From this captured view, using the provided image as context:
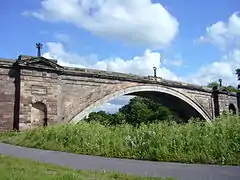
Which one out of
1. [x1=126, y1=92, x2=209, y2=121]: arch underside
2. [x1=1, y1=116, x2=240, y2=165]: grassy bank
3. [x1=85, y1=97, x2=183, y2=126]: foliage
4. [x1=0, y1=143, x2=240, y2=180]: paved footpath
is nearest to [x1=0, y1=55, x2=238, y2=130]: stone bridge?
[x1=126, y1=92, x2=209, y2=121]: arch underside

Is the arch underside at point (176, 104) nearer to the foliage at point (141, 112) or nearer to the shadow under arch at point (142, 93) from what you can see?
the shadow under arch at point (142, 93)

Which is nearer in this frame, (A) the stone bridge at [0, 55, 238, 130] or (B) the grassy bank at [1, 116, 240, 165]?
(B) the grassy bank at [1, 116, 240, 165]

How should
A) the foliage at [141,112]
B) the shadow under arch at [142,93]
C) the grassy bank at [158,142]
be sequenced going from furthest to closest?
the foliage at [141,112] < the shadow under arch at [142,93] < the grassy bank at [158,142]

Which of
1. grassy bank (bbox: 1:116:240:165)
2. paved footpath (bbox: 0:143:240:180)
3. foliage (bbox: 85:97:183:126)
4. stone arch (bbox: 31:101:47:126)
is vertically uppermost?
foliage (bbox: 85:97:183:126)

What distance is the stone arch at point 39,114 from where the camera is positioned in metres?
26.3

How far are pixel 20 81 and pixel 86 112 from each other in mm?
7049

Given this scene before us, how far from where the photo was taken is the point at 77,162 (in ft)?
33.9

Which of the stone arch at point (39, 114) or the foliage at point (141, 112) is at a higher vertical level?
the foliage at point (141, 112)

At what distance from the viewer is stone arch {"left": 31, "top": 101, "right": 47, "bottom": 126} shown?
26.3m

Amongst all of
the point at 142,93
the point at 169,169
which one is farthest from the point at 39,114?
the point at 169,169

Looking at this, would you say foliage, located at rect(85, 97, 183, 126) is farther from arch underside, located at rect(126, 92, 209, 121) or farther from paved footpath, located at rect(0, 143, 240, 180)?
paved footpath, located at rect(0, 143, 240, 180)

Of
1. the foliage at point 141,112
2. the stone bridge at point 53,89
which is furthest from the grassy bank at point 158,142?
the foliage at point 141,112

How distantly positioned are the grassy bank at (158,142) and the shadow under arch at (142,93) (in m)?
13.7

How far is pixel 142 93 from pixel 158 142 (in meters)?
27.8
